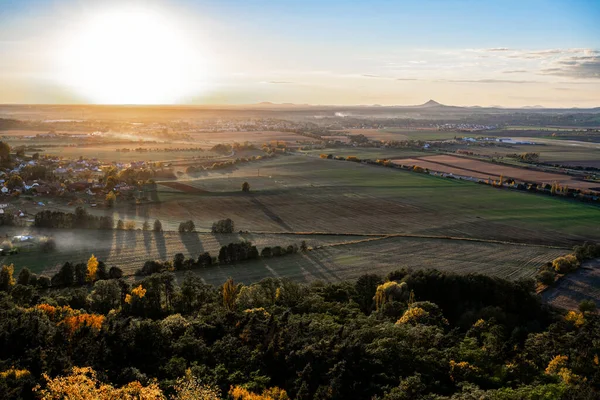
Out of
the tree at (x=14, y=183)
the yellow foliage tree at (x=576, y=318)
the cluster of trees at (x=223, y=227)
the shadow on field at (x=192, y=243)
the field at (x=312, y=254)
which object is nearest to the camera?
the yellow foliage tree at (x=576, y=318)

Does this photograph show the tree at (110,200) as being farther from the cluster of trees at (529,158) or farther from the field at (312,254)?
the cluster of trees at (529,158)

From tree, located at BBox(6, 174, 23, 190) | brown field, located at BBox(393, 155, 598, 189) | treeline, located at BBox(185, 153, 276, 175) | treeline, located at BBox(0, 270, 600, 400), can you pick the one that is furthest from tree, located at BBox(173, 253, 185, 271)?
brown field, located at BBox(393, 155, 598, 189)

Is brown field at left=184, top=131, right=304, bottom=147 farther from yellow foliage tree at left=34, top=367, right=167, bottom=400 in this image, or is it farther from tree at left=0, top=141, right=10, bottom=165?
yellow foliage tree at left=34, top=367, right=167, bottom=400

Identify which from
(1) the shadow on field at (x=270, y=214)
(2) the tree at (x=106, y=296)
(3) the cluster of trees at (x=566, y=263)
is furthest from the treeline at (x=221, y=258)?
(3) the cluster of trees at (x=566, y=263)

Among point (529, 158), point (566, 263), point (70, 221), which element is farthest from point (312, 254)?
point (529, 158)

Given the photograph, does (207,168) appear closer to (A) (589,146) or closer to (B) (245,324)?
(B) (245,324)

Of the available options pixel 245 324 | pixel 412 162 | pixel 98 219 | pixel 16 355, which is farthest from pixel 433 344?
pixel 412 162

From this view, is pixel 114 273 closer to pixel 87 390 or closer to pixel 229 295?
pixel 229 295
